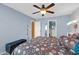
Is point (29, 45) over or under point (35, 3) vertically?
under

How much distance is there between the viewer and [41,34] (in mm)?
1419

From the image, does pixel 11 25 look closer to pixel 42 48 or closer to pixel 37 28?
pixel 37 28

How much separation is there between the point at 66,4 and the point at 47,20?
25 cm

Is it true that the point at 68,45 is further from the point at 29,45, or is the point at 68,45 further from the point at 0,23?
the point at 0,23

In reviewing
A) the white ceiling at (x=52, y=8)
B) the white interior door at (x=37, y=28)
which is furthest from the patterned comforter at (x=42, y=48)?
the white ceiling at (x=52, y=8)

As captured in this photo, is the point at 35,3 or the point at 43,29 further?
the point at 43,29

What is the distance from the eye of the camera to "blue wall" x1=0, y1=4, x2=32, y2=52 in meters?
1.36

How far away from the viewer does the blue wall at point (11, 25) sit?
4.46 ft

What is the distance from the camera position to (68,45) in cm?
136

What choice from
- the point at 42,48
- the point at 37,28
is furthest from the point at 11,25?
the point at 42,48

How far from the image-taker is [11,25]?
139 cm
